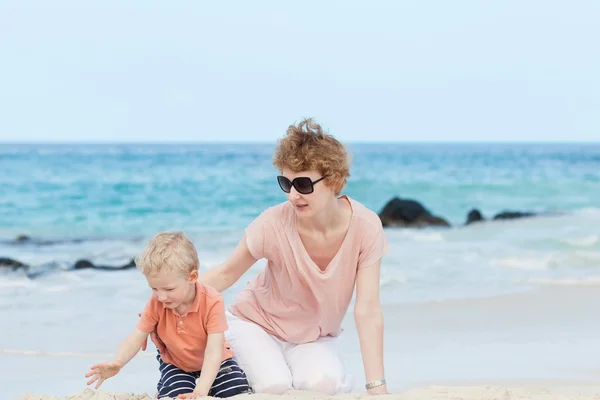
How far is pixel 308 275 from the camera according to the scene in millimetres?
3922

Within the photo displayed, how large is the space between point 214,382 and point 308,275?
647 millimetres

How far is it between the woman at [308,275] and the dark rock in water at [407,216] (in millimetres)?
10942

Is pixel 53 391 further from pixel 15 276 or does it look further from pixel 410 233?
pixel 410 233

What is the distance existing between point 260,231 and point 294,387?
0.74 meters

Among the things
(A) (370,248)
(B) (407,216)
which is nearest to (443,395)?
(A) (370,248)

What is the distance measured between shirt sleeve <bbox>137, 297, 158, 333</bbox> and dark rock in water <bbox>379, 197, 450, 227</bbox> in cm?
1145

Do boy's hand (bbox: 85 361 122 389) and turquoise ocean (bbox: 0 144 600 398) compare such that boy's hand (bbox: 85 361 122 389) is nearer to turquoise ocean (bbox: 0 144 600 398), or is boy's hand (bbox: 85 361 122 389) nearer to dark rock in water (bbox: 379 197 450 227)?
turquoise ocean (bbox: 0 144 600 398)

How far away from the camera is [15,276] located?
980cm

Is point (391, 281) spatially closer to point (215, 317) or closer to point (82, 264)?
point (82, 264)

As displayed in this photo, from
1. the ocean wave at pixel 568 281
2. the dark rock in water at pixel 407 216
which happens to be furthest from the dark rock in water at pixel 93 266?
the dark rock in water at pixel 407 216

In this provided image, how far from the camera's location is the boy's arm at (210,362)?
349cm

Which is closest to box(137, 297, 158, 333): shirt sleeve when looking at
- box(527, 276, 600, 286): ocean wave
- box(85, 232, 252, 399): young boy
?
box(85, 232, 252, 399): young boy

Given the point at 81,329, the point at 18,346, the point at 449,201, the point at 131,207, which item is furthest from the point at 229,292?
the point at 449,201
